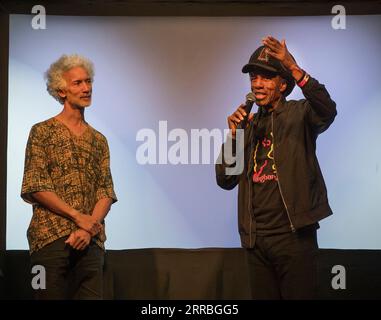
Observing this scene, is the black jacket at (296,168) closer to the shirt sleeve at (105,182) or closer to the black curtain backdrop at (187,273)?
the black curtain backdrop at (187,273)

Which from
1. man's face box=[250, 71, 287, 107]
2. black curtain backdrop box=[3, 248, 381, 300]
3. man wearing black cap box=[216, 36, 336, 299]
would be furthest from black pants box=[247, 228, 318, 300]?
man's face box=[250, 71, 287, 107]

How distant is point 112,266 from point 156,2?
1.46 metres

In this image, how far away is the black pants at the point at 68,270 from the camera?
347 centimetres

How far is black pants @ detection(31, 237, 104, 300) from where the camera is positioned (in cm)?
347

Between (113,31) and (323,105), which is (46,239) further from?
(323,105)

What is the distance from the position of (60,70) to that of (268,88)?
1.12 meters

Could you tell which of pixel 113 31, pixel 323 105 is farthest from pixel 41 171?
pixel 323 105

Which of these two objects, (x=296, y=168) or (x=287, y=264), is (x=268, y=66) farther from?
(x=287, y=264)

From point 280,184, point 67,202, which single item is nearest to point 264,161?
point 280,184

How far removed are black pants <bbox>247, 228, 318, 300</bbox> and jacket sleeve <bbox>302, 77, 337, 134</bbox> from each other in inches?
21.1

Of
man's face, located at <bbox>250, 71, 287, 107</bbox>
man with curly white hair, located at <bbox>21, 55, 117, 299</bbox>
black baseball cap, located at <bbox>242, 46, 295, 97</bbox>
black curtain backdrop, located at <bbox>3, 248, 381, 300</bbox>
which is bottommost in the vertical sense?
black curtain backdrop, located at <bbox>3, 248, 381, 300</bbox>

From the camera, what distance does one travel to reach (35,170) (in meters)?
3.51

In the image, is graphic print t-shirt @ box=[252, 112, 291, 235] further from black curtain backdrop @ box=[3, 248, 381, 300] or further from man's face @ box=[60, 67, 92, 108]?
man's face @ box=[60, 67, 92, 108]

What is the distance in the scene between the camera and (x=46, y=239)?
3496 mm
